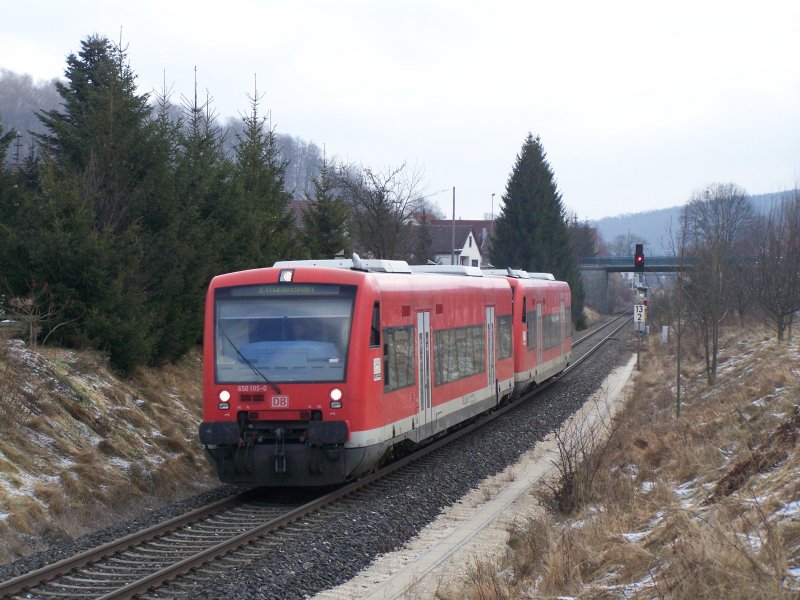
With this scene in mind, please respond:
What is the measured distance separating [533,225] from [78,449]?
171 feet

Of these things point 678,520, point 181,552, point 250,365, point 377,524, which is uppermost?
point 250,365

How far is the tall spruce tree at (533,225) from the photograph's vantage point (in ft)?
206

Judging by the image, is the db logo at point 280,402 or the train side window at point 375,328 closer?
the db logo at point 280,402

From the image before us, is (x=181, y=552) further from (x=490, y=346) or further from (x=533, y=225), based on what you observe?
(x=533, y=225)

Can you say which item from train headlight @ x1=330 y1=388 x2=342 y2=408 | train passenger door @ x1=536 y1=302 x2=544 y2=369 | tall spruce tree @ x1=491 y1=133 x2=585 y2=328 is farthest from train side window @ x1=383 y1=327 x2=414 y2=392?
tall spruce tree @ x1=491 y1=133 x2=585 y2=328

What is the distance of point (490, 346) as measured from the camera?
20297 mm

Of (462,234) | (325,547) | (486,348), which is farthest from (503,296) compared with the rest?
(462,234)

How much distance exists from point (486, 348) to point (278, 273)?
800 centimetres

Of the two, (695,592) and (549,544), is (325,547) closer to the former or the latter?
(549,544)

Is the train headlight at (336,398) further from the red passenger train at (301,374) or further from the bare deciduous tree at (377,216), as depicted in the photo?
the bare deciduous tree at (377,216)

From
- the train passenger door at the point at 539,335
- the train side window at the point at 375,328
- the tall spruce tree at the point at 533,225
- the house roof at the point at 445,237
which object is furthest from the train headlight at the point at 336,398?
the house roof at the point at 445,237

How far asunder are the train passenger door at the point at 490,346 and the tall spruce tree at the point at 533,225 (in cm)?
4153

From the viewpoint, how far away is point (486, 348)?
782 inches

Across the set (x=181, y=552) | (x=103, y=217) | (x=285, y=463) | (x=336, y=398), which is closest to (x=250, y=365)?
(x=336, y=398)
